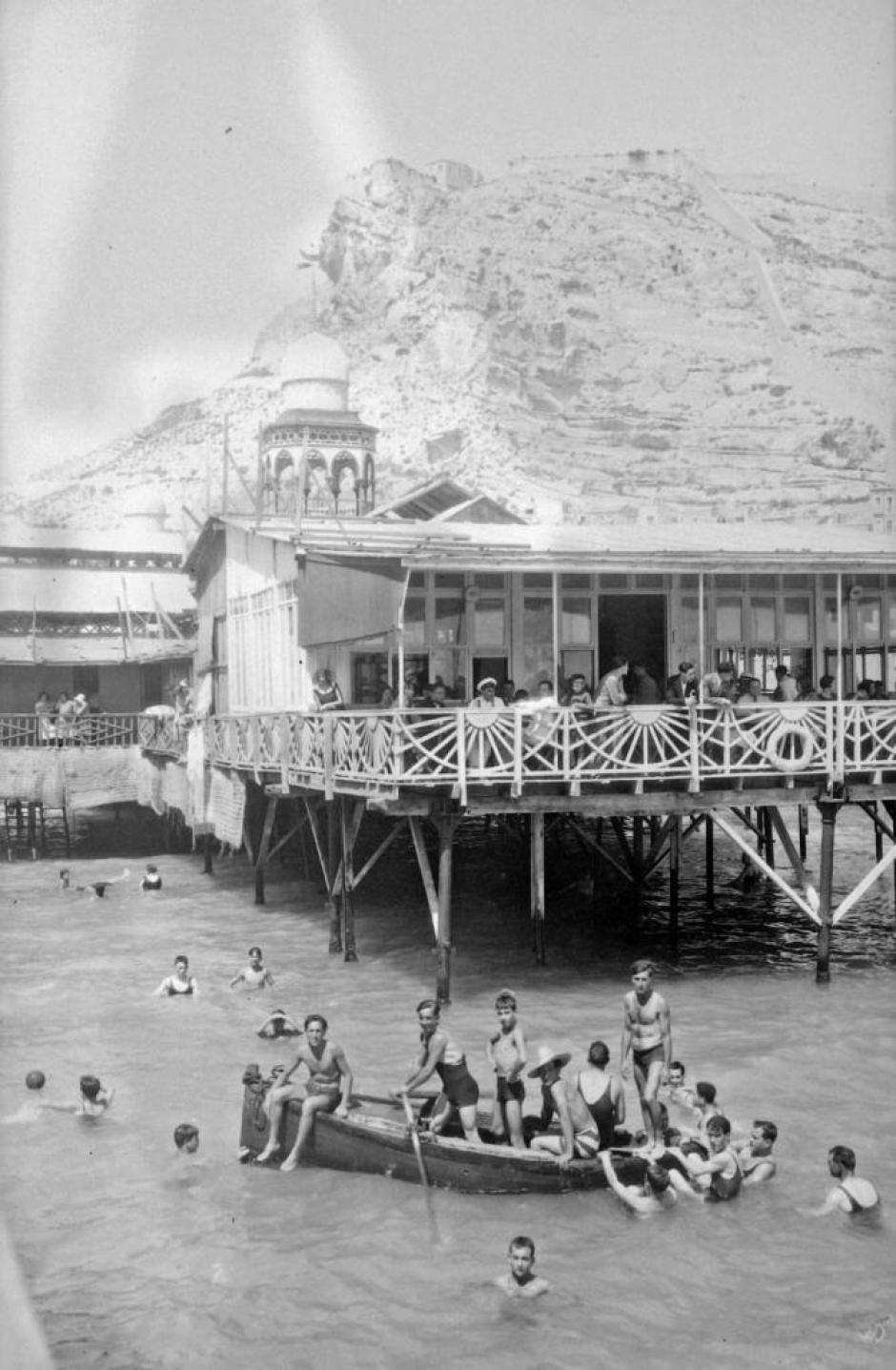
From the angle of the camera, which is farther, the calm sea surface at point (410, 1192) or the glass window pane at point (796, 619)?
the glass window pane at point (796, 619)

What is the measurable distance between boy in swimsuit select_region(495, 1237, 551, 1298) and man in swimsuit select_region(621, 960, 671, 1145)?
3.28 m

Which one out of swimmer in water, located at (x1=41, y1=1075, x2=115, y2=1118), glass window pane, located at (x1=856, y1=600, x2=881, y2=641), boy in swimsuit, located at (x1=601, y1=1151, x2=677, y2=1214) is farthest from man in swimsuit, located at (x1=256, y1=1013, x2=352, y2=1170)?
glass window pane, located at (x1=856, y1=600, x2=881, y2=641)

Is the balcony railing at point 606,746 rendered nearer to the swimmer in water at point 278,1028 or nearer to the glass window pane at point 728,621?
the swimmer in water at point 278,1028

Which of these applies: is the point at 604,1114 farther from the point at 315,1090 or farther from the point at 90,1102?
the point at 90,1102

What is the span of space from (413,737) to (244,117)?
937 centimetres

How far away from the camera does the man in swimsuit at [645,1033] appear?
551 inches

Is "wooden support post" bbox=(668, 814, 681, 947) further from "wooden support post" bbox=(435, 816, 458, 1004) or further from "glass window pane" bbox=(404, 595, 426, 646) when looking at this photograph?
"glass window pane" bbox=(404, 595, 426, 646)

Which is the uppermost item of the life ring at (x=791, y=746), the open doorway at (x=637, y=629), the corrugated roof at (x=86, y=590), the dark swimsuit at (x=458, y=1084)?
the corrugated roof at (x=86, y=590)

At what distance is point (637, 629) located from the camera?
2500cm

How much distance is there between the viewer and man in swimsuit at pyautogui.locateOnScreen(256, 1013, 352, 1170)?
13.4 metres

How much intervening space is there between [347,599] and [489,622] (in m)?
4.05

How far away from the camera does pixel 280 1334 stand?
34.0 feet

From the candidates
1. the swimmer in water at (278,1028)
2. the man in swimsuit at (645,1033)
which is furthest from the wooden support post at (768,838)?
the man in swimsuit at (645,1033)

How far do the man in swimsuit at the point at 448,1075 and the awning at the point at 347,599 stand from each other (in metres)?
7.68
